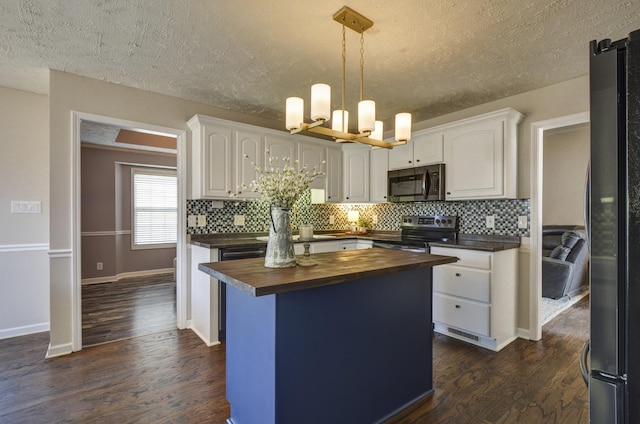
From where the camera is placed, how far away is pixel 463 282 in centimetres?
299

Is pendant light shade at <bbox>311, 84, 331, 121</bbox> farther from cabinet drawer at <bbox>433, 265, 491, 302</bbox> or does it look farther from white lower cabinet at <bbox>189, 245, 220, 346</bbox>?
cabinet drawer at <bbox>433, 265, 491, 302</bbox>

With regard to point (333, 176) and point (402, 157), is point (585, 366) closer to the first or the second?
point (402, 157)

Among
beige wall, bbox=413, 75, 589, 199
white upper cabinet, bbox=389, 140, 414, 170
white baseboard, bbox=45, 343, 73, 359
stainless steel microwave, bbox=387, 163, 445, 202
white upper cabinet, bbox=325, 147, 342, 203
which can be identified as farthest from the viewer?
white upper cabinet, bbox=325, 147, 342, 203

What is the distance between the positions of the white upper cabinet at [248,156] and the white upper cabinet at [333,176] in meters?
1.01

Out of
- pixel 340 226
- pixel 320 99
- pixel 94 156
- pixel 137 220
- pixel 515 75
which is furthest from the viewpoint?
pixel 137 220

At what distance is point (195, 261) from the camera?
325 centimetres

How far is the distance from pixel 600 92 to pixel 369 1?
1382 mm

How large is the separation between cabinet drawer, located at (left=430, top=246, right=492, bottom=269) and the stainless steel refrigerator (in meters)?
2.11

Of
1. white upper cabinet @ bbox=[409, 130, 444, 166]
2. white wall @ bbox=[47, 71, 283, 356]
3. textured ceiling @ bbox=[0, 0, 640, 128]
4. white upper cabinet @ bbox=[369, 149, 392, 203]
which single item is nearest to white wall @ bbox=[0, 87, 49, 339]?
textured ceiling @ bbox=[0, 0, 640, 128]

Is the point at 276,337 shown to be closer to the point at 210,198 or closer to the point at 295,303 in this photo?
the point at 295,303

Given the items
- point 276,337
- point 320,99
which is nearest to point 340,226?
point 320,99

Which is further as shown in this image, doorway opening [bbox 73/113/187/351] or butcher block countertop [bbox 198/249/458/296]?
doorway opening [bbox 73/113/187/351]

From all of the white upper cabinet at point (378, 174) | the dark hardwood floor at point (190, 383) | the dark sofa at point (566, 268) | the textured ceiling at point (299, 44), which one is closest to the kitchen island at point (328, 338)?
the dark hardwood floor at point (190, 383)

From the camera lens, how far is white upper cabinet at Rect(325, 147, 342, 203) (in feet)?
14.0
